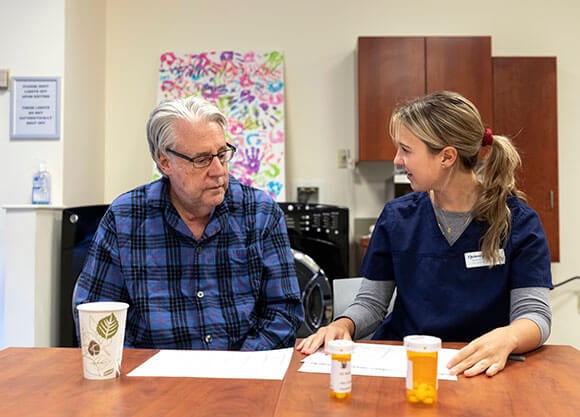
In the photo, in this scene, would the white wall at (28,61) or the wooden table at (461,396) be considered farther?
the white wall at (28,61)

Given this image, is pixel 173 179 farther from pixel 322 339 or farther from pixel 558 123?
pixel 558 123

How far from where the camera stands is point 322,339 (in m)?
1.45

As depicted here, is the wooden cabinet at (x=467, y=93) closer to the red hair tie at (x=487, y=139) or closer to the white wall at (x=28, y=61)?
the white wall at (x=28, y=61)

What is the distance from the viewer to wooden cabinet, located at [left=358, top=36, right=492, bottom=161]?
3.53 m

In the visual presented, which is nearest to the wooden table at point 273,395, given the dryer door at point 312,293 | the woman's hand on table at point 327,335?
the woman's hand on table at point 327,335

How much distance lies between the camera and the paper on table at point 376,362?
1212 millimetres

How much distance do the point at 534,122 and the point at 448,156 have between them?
2132 millimetres

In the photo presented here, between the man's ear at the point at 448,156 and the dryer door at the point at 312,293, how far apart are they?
1643mm

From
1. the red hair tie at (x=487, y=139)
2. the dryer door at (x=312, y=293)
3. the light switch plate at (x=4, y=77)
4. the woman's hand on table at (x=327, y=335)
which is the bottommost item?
the dryer door at (x=312, y=293)

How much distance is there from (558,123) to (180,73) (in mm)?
2281

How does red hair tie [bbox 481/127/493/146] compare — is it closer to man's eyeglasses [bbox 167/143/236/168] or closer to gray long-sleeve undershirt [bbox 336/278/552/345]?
gray long-sleeve undershirt [bbox 336/278/552/345]

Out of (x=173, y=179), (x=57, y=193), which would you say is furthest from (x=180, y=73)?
(x=173, y=179)

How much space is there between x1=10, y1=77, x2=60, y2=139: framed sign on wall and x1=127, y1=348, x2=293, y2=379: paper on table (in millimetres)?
2142

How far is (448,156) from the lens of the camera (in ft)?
5.57
